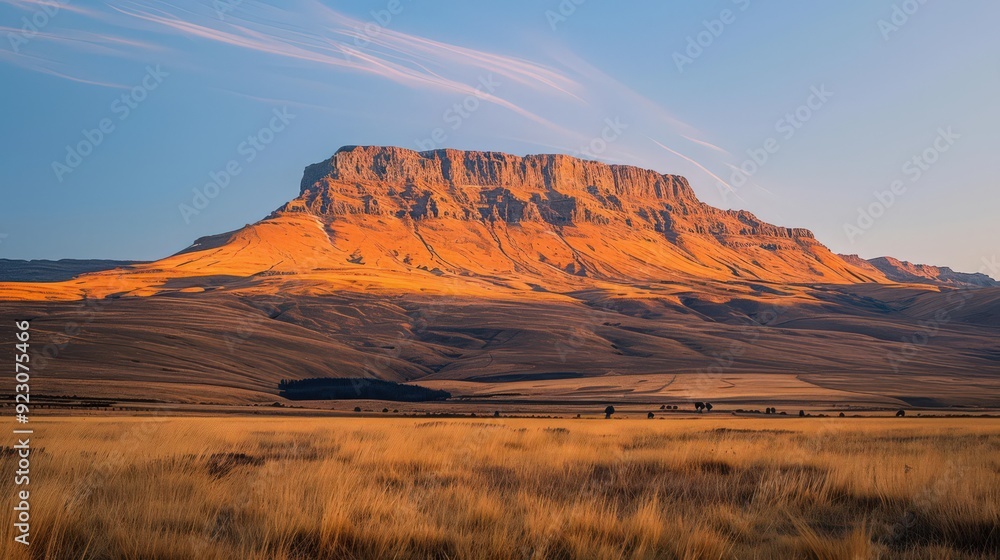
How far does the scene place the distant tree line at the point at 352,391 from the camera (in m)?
88.1

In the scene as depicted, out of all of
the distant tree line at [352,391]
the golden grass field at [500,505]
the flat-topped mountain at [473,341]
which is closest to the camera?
the golden grass field at [500,505]

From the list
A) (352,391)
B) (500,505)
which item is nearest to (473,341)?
(352,391)

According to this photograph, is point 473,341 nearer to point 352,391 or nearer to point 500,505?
point 352,391

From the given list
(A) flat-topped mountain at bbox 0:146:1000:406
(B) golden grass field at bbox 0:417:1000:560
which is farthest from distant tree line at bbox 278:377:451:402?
(B) golden grass field at bbox 0:417:1000:560

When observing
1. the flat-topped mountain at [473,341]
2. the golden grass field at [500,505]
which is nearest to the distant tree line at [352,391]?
the flat-topped mountain at [473,341]

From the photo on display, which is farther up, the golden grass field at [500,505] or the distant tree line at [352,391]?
the golden grass field at [500,505]

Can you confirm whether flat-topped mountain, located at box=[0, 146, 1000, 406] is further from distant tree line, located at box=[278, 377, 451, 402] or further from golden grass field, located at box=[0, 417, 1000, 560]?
golden grass field, located at box=[0, 417, 1000, 560]

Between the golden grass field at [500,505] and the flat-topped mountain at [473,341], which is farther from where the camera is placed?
the flat-topped mountain at [473,341]

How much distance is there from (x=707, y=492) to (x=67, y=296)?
164 metres

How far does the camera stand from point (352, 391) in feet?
304

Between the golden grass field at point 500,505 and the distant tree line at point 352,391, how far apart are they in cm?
7502

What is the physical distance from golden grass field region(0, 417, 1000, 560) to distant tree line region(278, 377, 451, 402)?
75.0 m

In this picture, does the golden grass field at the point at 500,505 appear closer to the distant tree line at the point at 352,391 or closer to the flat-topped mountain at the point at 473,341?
the flat-topped mountain at the point at 473,341

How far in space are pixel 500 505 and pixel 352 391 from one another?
87.7 metres
